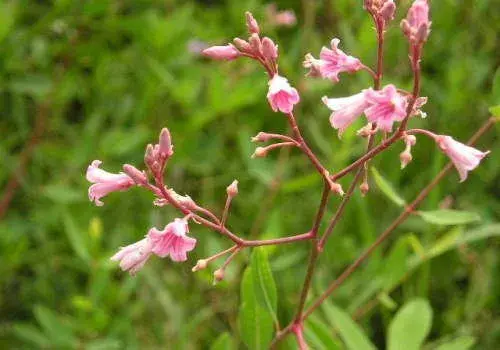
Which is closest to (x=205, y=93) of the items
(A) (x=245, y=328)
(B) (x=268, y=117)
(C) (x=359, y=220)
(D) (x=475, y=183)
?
(B) (x=268, y=117)

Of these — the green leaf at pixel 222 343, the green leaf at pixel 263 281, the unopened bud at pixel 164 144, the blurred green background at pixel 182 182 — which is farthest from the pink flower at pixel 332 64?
the blurred green background at pixel 182 182

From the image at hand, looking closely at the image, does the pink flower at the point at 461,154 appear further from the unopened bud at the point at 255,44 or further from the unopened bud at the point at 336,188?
the unopened bud at the point at 255,44

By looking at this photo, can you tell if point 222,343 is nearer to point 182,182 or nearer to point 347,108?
point 347,108

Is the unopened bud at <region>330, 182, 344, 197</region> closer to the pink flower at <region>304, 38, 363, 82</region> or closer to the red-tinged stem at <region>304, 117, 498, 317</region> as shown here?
the pink flower at <region>304, 38, 363, 82</region>

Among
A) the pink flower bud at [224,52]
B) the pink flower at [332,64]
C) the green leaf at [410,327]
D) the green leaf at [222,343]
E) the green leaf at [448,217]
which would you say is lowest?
the green leaf at [410,327]

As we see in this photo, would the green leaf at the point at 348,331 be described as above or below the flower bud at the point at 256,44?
below

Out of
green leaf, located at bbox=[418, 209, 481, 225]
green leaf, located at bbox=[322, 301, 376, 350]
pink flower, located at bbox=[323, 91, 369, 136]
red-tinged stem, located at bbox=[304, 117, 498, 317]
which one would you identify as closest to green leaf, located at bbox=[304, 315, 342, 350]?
red-tinged stem, located at bbox=[304, 117, 498, 317]

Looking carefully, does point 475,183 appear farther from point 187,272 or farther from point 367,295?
point 187,272
